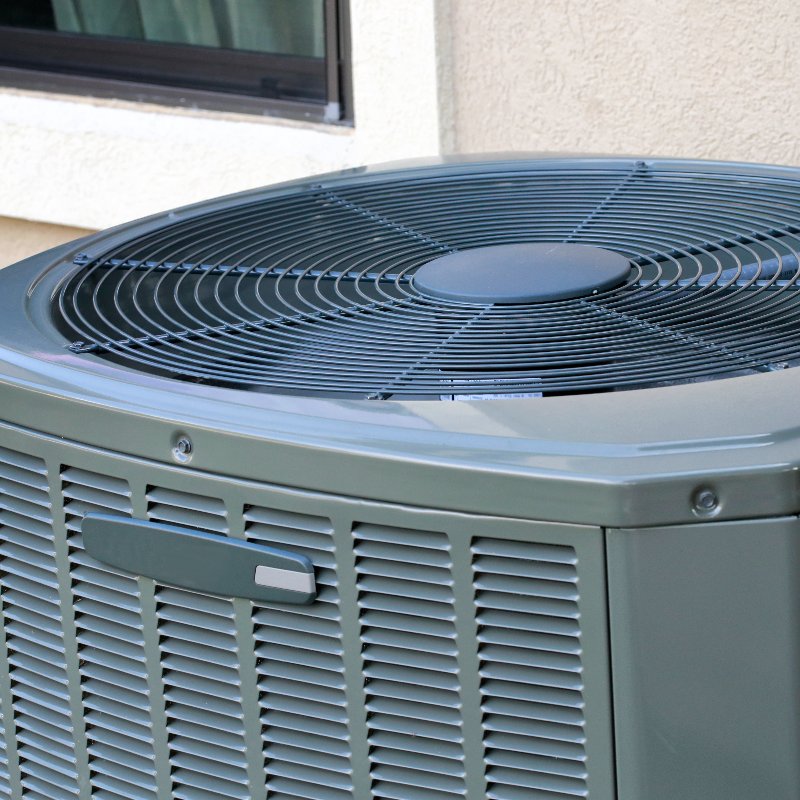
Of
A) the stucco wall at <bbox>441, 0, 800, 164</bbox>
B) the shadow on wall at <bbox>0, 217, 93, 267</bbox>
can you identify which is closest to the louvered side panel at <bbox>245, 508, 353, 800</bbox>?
the stucco wall at <bbox>441, 0, 800, 164</bbox>

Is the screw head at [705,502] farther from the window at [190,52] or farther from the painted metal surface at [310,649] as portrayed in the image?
the window at [190,52]

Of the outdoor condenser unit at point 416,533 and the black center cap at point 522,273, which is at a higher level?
the black center cap at point 522,273

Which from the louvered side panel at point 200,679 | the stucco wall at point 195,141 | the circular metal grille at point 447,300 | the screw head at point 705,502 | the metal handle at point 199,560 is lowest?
the louvered side panel at point 200,679

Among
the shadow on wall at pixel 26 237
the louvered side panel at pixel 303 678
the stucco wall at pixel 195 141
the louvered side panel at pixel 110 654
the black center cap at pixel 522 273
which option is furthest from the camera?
the shadow on wall at pixel 26 237

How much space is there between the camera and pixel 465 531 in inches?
40.3

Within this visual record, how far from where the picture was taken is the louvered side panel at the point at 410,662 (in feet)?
3.45

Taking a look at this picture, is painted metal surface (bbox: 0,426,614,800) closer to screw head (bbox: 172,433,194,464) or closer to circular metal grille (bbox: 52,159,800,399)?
screw head (bbox: 172,433,194,464)

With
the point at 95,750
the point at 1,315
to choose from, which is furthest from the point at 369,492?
the point at 1,315

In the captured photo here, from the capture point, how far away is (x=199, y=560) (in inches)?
A: 45.1

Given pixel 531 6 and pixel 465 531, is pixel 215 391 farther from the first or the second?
pixel 531 6

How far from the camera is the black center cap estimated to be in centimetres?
140

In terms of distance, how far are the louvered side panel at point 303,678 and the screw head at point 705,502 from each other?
1.00ft

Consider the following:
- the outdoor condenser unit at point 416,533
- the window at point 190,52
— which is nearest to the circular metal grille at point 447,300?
the outdoor condenser unit at point 416,533

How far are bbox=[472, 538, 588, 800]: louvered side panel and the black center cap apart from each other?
1.46 ft
